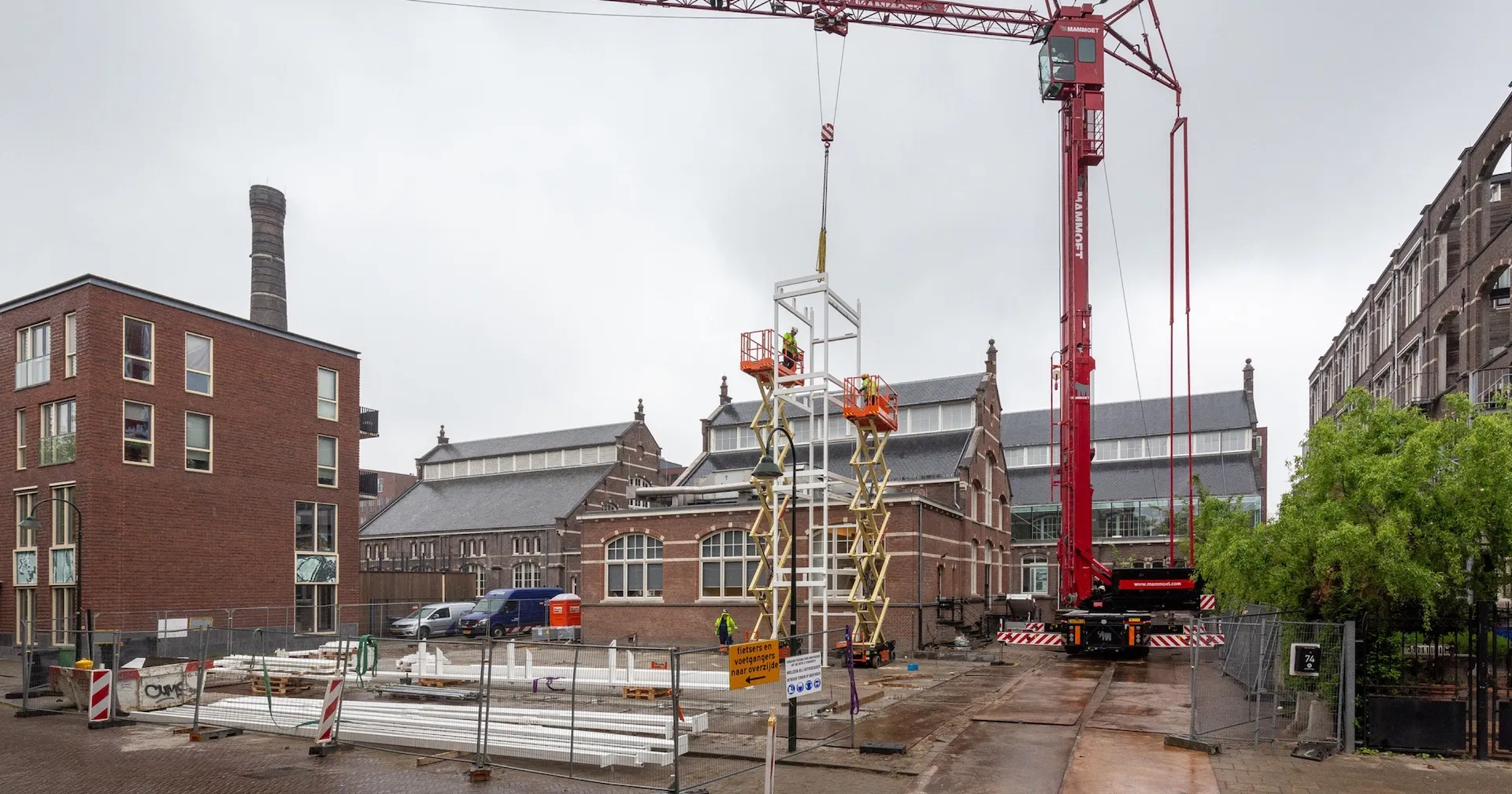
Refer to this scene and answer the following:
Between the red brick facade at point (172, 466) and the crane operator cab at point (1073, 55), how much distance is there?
88.7ft

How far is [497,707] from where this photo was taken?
1653 cm

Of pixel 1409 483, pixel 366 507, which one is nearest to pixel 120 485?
pixel 1409 483

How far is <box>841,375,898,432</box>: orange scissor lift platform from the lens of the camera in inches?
1056

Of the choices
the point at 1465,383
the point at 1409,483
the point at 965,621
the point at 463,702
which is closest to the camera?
the point at 1409,483

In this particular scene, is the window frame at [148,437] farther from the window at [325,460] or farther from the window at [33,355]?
the window at [325,460]

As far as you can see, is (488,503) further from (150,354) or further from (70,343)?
(70,343)

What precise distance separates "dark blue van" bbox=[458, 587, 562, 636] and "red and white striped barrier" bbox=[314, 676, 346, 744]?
87.4ft

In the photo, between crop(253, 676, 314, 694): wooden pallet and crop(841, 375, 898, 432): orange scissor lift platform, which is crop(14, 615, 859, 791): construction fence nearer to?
crop(253, 676, 314, 694): wooden pallet

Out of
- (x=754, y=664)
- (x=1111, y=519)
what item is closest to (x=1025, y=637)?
(x=754, y=664)

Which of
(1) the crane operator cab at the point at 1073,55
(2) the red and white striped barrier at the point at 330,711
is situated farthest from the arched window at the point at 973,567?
(2) the red and white striped barrier at the point at 330,711

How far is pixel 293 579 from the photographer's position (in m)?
34.6

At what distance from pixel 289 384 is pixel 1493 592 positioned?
34.6 meters

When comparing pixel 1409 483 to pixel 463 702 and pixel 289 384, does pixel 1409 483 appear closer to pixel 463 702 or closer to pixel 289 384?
pixel 463 702

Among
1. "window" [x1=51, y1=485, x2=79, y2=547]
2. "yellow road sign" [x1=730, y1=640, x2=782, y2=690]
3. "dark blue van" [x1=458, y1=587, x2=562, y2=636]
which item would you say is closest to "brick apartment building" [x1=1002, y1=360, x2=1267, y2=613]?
"dark blue van" [x1=458, y1=587, x2=562, y2=636]
